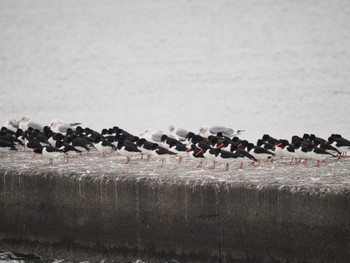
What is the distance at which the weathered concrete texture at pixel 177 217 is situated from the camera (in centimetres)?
994

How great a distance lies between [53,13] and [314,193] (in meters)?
57.4

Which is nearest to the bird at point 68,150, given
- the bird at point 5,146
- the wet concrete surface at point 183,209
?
the wet concrete surface at point 183,209

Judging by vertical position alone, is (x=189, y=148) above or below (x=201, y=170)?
above

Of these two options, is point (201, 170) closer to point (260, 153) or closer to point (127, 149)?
point (260, 153)

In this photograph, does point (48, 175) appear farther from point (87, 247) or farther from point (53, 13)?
point (53, 13)

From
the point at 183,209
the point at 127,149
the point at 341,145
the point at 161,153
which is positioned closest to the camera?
the point at 183,209

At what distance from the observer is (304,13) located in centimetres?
5975

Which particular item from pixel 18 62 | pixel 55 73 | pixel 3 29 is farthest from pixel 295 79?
pixel 3 29

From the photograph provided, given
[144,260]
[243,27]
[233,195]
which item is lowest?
[144,260]

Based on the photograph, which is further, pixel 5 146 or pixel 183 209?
pixel 5 146

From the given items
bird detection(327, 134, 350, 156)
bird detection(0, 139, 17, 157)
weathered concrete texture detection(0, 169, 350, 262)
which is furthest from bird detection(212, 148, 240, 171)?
bird detection(0, 139, 17, 157)

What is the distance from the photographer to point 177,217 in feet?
36.3

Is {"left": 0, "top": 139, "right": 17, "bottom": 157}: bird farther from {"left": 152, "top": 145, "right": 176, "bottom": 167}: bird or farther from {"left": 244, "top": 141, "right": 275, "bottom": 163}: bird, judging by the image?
{"left": 244, "top": 141, "right": 275, "bottom": 163}: bird

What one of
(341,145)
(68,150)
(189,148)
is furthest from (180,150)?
(341,145)
